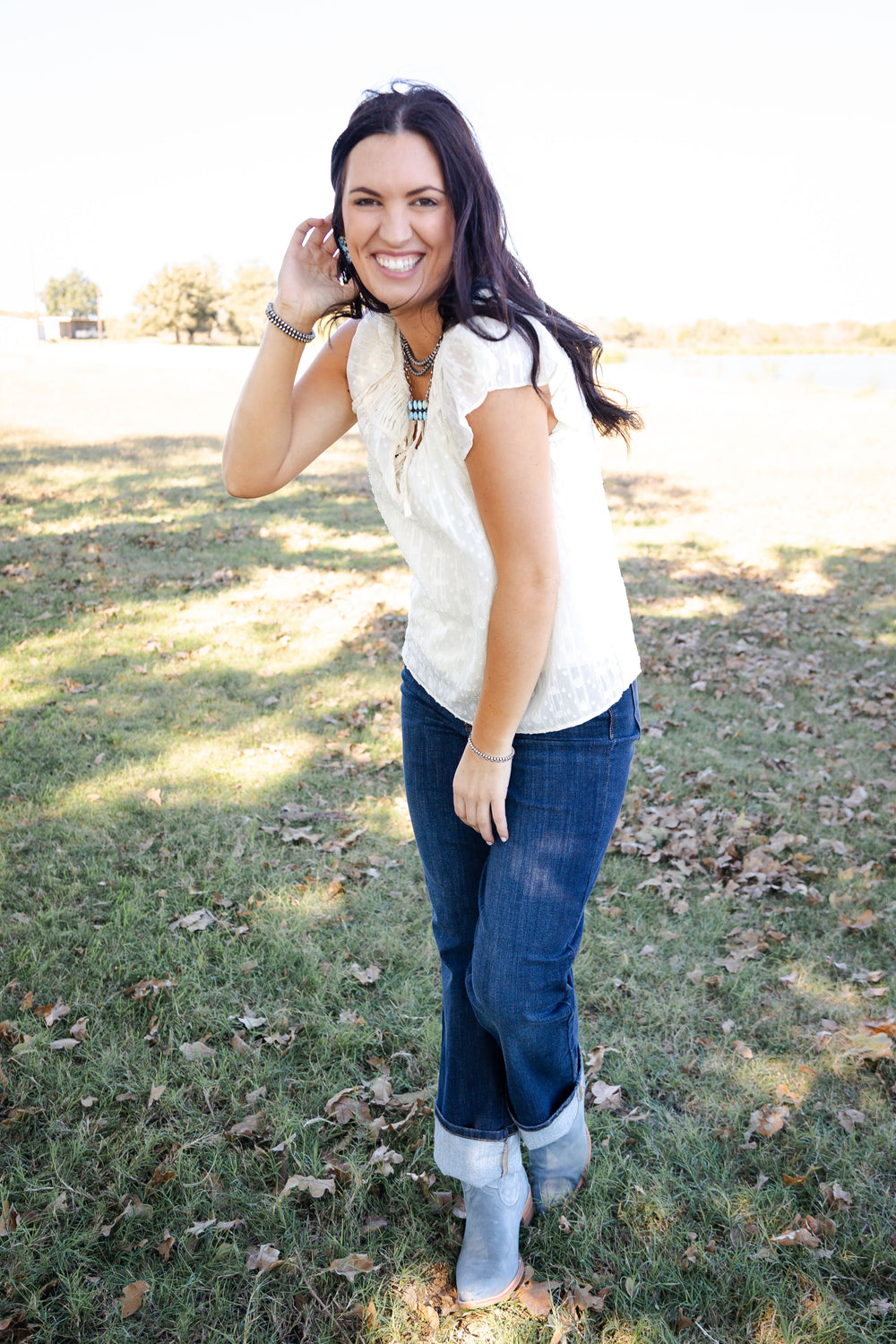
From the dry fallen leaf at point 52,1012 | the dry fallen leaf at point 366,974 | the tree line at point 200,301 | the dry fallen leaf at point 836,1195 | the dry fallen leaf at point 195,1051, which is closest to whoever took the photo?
the dry fallen leaf at point 836,1195

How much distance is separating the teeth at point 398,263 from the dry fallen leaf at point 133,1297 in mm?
2424

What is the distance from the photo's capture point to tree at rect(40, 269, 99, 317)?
115125 mm

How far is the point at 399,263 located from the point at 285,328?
381 millimetres

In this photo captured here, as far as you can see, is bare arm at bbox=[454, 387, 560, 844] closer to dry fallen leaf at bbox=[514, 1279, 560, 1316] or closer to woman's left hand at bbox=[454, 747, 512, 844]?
woman's left hand at bbox=[454, 747, 512, 844]

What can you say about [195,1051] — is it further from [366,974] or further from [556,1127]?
[556,1127]

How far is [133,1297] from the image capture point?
2.25 m

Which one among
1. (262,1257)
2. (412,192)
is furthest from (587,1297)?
(412,192)

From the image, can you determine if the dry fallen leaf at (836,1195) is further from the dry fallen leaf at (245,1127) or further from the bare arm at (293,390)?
the bare arm at (293,390)

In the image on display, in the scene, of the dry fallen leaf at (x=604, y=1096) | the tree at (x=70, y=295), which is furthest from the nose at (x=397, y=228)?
the tree at (x=70, y=295)

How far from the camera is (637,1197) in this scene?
8.39ft

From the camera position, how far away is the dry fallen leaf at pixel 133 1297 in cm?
222

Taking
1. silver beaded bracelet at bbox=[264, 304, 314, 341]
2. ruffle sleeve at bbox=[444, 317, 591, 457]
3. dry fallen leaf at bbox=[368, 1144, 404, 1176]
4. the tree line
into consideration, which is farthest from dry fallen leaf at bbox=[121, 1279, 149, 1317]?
the tree line

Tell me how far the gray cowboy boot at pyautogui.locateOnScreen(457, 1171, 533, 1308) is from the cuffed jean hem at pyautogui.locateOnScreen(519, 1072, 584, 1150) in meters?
0.10

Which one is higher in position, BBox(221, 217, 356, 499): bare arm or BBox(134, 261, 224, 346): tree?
BBox(134, 261, 224, 346): tree
